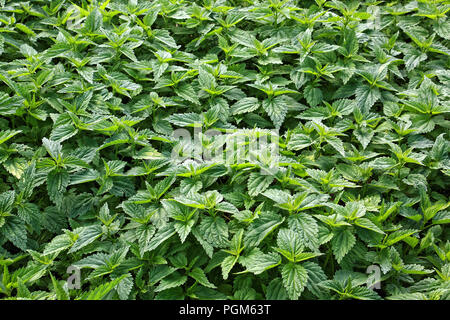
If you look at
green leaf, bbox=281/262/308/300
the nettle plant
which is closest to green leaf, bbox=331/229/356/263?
the nettle plant

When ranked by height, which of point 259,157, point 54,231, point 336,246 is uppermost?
point 259,157

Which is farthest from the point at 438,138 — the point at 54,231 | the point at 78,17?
the point at 78,17

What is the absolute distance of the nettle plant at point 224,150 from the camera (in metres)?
2.54

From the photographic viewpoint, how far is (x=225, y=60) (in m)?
3.69

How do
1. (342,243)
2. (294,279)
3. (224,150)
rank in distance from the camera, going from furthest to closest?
(224,150)
(342,243)
(294,279)

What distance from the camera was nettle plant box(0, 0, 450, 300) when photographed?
2535 millimetres

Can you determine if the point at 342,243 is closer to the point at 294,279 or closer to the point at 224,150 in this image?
the point at 294,279

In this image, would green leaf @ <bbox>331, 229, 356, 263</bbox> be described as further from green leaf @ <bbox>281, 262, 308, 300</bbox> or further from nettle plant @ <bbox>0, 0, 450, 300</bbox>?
green leaf @ <bbox>281, 262, 308, 300</bbox>

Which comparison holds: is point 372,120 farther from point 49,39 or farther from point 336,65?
point 49,39

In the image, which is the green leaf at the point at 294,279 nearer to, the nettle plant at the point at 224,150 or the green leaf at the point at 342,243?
the nettle plant at the point at 224,150

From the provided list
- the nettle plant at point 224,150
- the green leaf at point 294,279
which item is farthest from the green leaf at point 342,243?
the green leaf at point 294,279

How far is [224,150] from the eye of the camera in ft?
9.82

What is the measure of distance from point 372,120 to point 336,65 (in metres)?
0.58

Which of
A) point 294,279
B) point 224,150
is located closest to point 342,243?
point 294,279
